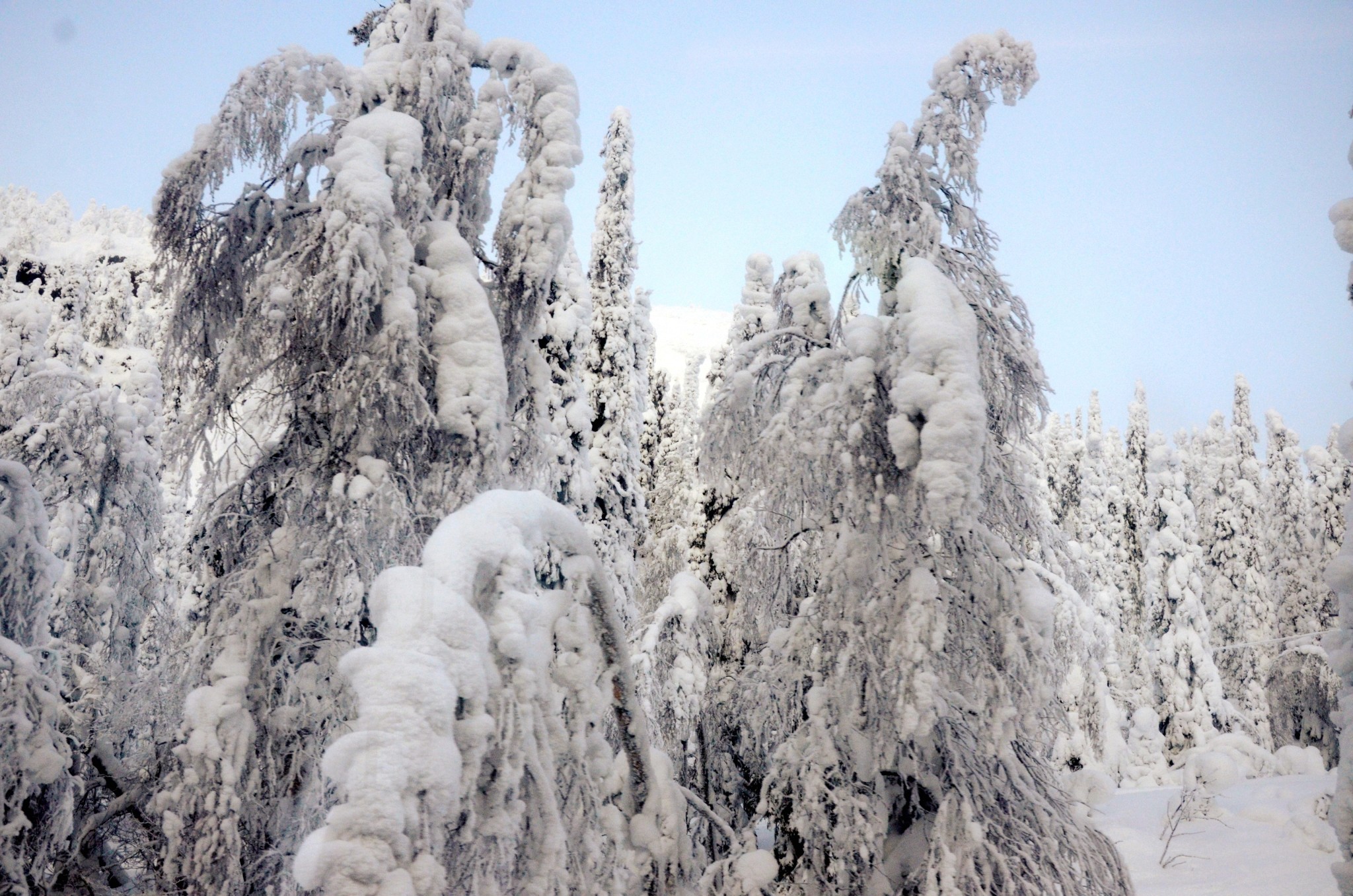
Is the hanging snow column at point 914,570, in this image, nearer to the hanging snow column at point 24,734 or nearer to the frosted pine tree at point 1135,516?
the hanging snow column at point 24,734

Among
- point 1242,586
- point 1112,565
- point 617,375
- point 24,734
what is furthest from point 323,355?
point 1242,586

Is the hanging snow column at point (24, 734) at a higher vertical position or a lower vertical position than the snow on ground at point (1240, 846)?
higher

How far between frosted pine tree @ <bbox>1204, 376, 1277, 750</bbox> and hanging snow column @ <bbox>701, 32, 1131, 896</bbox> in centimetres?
2917

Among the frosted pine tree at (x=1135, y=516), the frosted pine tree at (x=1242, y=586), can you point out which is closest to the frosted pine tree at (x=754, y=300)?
the frosted pine tree at (x=1135, y=516)

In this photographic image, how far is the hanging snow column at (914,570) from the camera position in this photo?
16.5ft

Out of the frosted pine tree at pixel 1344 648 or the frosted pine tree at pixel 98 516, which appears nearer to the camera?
the frosted pine tree at pixel 1344 648

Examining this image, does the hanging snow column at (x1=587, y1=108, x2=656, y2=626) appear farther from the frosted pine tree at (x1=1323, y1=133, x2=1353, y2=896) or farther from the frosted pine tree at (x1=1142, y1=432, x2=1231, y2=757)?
the frosted pine tree at (x1=1142, y1=432, x2=1231, y2=757)

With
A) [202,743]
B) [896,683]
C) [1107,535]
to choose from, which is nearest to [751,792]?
[896,683]

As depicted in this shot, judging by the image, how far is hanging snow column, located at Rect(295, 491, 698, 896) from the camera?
2090 mm

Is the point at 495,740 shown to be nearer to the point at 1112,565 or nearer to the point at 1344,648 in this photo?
the point at 1344,648

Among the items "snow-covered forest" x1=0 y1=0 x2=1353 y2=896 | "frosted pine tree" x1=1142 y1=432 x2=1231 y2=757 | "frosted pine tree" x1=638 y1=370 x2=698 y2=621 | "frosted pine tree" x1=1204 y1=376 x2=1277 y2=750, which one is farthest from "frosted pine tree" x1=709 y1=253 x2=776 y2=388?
"frosted pine tree" x1=1204 y1=376 x2=1277 y2=750

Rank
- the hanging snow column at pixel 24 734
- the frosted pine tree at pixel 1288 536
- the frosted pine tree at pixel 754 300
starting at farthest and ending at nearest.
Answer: the frosted pine tree at pixel 1288 536
the frosted pine tree at pixel 754 300
the hanging snow column at pixel 24 734

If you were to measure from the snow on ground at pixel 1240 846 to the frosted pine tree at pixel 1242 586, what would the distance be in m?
13.1

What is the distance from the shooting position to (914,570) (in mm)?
5254
